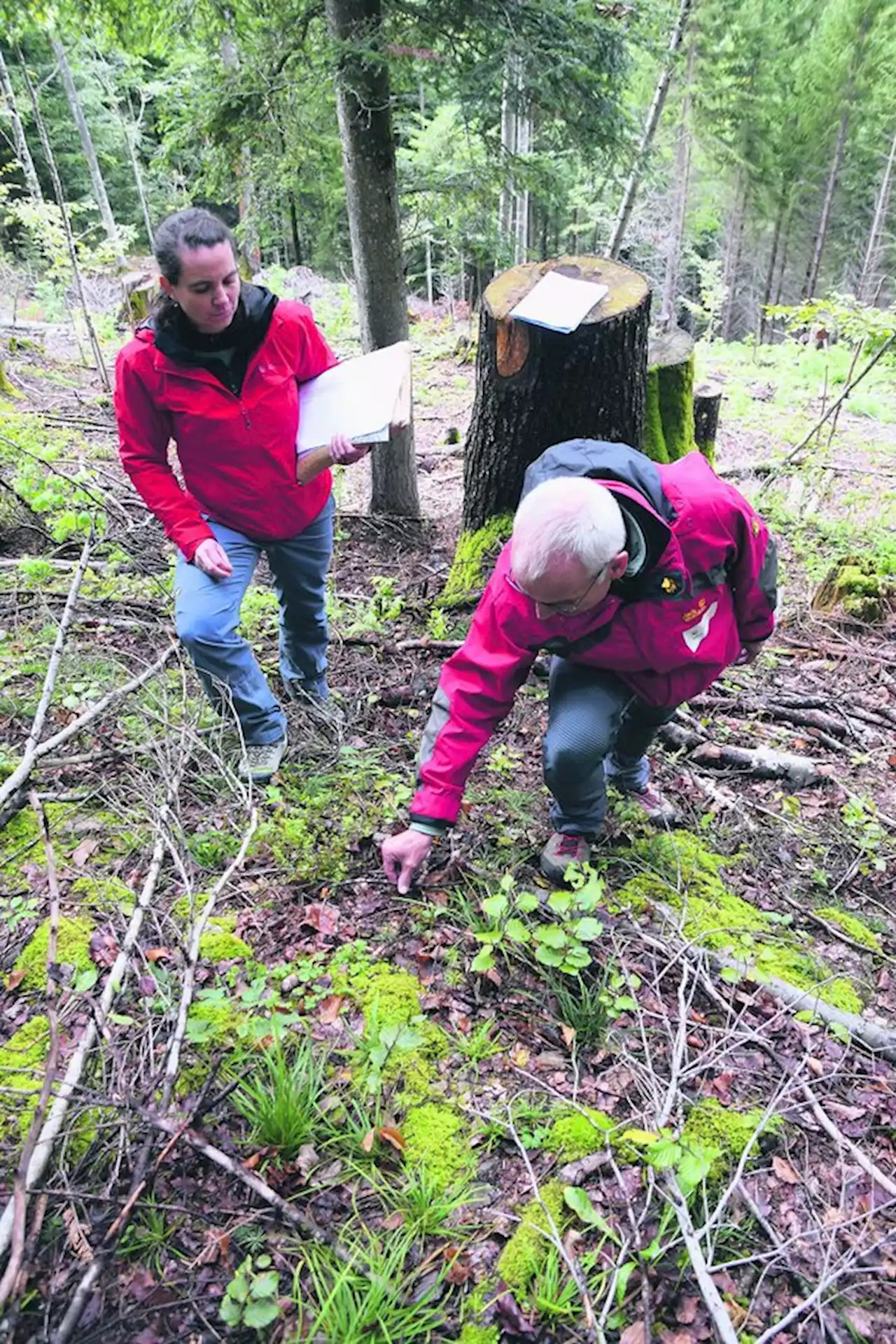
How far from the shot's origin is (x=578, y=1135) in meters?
1.84

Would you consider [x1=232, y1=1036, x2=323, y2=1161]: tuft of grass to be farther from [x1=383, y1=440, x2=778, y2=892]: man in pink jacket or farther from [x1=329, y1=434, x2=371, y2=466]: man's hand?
[x1=329, y1=434, x2=371, y2=466]: man's hand

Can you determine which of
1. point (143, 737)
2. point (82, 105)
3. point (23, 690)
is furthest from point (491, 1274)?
point (82, 105)

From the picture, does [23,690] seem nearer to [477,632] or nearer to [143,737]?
[143,737]

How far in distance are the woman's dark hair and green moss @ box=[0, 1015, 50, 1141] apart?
234cm

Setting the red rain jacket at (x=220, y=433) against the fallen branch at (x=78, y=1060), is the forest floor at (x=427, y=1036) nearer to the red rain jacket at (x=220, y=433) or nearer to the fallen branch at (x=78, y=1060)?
the fallen branch at (x=78, y=1060)

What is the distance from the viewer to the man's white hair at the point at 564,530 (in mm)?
1873

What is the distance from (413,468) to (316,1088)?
197 inches

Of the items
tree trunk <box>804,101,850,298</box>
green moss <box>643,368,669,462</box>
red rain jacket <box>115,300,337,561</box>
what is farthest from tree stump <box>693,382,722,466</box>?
tree trunk <box>804,101,850,298</box>

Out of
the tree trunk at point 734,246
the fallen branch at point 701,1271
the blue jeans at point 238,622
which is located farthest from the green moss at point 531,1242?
the tree trunk at point 734,246

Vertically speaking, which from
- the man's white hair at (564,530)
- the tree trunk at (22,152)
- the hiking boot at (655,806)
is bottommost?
the hiking boot at (655,806)

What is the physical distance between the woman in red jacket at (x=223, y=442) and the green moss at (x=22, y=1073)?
125 centimetres

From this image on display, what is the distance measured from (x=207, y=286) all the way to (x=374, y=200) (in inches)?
126

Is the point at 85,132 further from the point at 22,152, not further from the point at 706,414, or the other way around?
the point at 706,414

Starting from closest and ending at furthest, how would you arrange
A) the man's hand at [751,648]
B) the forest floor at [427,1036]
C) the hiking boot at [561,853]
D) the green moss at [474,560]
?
the forest floor at [427,1036] < the hiking boot at [561,853] < the man's hand at [751,648] < the green moss at [474,560]
